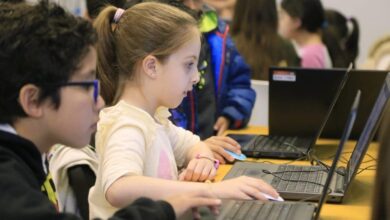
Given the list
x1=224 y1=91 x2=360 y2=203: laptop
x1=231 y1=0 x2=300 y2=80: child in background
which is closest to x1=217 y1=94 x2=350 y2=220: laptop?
x1=224 y1=91 x2=360 y2=203: laptop

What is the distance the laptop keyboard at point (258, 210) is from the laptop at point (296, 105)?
2.19ft

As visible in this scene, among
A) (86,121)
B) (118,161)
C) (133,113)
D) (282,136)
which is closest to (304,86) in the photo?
(282,136)

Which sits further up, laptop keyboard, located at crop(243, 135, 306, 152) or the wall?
laptop keyboard, located at crop(243, 135, 306, 152)

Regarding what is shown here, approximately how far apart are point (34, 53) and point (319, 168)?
989 mm

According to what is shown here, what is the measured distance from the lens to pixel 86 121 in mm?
1216

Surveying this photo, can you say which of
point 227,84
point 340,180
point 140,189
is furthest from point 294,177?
point 227,84

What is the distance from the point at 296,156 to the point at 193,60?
0.55 metres

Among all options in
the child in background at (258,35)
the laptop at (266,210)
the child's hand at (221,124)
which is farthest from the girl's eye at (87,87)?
the child in background at (258,35)

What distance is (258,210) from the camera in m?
1.41

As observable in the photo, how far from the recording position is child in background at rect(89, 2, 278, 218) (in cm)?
153

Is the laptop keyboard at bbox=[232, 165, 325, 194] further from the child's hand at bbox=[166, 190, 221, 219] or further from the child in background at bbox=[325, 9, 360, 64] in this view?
the child in background at bbox=[325, 9, 360, 64]

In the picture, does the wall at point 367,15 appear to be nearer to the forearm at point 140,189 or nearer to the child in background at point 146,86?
the child in background at point 146,86

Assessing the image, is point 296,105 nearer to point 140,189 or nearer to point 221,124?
Result: point 221,124

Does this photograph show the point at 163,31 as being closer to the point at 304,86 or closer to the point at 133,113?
the point at 133,113
